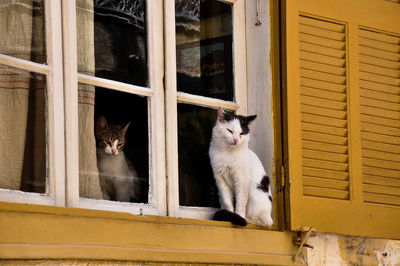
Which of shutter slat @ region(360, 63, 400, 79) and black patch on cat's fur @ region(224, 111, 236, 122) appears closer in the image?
black patch on cat's fur @ region(224, 111, 236, 122)

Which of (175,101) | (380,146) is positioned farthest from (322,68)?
(175,101)

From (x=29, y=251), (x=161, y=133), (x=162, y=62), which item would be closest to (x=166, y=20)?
(x=162, y=62)

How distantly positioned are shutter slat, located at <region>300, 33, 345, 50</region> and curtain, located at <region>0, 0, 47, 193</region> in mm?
1439

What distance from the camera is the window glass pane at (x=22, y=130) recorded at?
3.33 m

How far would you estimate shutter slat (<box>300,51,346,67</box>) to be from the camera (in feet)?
14.4

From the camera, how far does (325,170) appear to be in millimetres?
4340

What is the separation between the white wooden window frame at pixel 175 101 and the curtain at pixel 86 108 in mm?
374

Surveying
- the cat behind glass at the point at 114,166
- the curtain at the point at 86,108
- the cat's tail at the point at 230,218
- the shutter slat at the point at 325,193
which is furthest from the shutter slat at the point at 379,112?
the curtain at the point at 86,108

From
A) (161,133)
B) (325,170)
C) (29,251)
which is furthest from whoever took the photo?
(325,170)

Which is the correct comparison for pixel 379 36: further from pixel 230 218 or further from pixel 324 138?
pixel 230 218

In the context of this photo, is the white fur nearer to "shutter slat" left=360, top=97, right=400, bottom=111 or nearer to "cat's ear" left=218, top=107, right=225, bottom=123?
"cat's ear" left=218, top=107, right=225, bottom=123

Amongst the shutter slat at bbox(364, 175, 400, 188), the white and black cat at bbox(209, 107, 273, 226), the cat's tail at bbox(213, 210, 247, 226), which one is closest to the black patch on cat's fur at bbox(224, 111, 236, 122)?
the white and black cat at bbox(209, 107, 273, 226)

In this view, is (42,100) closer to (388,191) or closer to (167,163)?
(167,163)

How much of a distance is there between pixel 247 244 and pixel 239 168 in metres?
0.35
